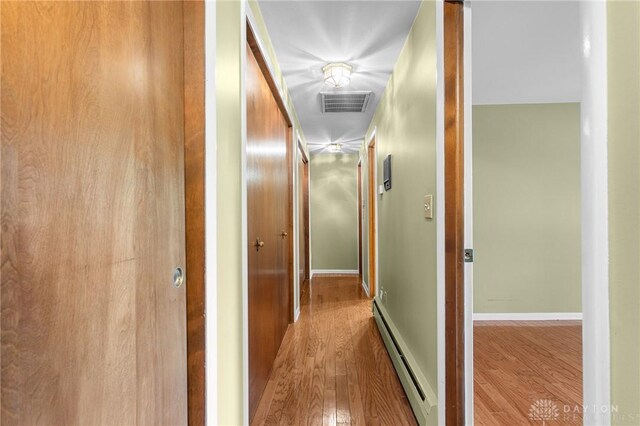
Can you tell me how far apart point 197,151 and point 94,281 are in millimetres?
496

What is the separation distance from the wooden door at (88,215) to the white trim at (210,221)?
108 millimetres


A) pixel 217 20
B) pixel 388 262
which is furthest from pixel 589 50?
pixel 388 262

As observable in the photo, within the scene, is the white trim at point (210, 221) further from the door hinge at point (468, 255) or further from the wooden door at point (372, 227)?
the wooden door at point (372, 227)

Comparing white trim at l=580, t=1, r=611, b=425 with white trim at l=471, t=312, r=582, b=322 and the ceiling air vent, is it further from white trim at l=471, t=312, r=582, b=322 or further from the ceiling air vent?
white trim at l=471, t=312, r=582, b=322

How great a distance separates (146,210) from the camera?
77cm

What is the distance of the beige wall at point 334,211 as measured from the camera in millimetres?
5547

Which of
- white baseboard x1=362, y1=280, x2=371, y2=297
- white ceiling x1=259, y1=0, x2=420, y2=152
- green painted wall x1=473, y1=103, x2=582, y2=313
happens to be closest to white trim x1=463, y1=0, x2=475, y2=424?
white ceiling x1=259, y1=0, x2=420, y2=152

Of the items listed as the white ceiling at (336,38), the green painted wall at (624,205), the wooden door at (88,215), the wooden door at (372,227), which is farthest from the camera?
the wooden door at (372,227)

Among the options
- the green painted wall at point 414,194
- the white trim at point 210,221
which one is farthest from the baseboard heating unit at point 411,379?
the white trim at point 210,221

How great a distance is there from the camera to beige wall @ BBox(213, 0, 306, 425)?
1.08 metres

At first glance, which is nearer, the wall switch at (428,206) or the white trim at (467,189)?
the white trim at (467,189)

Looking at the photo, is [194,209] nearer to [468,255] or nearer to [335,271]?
[468,255]

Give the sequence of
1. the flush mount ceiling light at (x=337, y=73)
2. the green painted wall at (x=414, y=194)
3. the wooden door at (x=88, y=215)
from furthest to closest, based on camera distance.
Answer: the flush mount ceiling light at (x=337, y=73), the green painted wall at (x=414, y=194), the wooden door at (x=88, y=215)

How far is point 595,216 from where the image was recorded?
69cm
